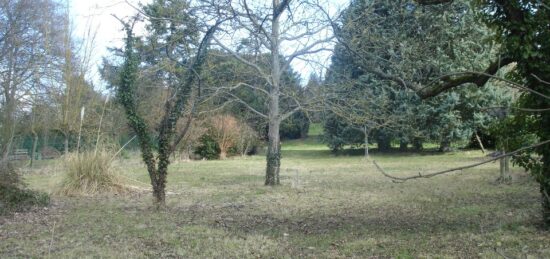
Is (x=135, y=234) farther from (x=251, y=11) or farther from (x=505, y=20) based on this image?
(x=251, y=11)

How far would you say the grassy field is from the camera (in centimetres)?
531

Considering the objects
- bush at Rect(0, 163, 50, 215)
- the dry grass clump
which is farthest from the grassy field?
the dry grass clump

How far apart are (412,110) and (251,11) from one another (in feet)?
42.4

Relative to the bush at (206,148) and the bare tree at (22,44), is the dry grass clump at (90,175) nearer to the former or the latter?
the bare tree at (22,44)

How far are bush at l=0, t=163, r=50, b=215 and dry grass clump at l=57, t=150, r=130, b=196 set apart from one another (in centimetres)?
232

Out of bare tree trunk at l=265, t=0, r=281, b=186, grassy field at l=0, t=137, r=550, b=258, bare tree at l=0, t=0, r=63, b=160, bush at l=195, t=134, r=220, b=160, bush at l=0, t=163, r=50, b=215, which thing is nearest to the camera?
grassy field at l=0, t=137, r=550, b=258

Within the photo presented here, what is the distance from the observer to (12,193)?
26.8ft

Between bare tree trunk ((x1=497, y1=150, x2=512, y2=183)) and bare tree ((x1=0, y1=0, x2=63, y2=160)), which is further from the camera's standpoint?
bare tree ((x1=0, y1=0, x2=63, y2=160))

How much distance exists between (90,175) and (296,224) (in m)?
6.22

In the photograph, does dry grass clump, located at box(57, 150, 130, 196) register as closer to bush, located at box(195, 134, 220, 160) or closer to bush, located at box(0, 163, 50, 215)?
bush, located at box(0, 163, 50, 215)

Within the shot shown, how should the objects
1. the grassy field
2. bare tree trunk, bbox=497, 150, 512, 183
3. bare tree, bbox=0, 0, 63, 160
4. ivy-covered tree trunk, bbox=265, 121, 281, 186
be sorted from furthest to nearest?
bare tree, bbox=0, 0, 63, 160 < ivy-covered tree trunk, bbox=265, 121, 281, 186 < bare tree trunk, bbox=497, 150, 512, 183 < the grassy field

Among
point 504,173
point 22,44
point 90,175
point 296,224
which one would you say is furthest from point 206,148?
point 296,224

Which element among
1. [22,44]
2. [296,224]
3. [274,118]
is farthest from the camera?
[22,44]

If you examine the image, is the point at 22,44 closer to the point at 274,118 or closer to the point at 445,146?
the point at 274,118
